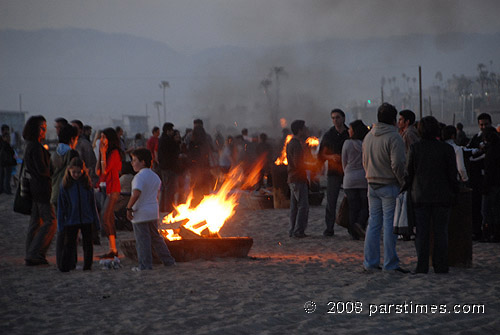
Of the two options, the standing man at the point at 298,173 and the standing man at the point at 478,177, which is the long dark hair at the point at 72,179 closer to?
the standing man at the point at 298,173

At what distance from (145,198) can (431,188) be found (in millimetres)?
3577

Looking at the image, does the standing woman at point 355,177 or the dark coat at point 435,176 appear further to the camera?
the standing woman at point 355,177

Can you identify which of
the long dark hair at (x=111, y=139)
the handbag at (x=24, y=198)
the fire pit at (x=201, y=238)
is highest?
the long dark hair at (x=111, y=139)

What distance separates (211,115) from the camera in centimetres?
10469

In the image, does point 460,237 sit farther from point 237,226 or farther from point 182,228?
point 237,226

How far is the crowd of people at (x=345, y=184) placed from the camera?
23.9ft

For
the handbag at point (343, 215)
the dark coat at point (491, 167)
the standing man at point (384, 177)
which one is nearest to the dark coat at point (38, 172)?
the standing man at point (384, 177)

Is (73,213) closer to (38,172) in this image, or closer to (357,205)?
(38,172)

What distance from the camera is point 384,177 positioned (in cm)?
739

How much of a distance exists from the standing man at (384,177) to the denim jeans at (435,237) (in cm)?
28

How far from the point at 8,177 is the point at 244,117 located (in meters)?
86.2

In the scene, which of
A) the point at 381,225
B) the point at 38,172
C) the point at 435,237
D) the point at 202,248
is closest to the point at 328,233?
the point at 202,248

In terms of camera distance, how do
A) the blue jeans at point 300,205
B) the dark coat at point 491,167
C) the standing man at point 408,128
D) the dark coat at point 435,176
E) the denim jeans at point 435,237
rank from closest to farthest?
the dark coat at point 435,176 → the denim jeans at point 435,237 → the standing man at point 408,128 → the dark coat at point 491,167 → the blue jeans at point 300,205

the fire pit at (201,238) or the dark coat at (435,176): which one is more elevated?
Answer: the dark coat at (435,176)
